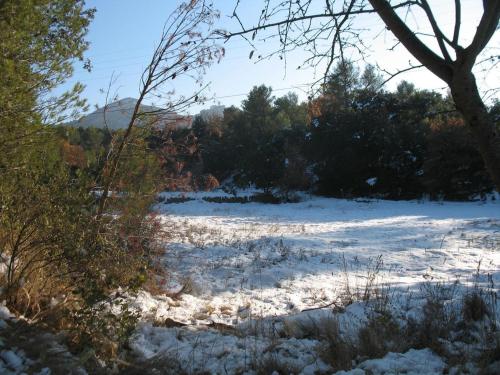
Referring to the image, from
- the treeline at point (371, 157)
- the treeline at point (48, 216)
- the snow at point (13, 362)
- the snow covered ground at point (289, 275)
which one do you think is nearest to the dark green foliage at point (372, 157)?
the treeline at point (371, 157)

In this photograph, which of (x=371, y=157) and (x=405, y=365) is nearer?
(x=405, y=365)

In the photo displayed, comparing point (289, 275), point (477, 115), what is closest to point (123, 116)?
point (289, 275)

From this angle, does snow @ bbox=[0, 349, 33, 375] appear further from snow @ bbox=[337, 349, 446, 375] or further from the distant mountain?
the distant mountain

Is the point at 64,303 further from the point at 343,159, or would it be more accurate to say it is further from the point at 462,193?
the point at 343,159

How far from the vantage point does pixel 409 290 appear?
5586 mm

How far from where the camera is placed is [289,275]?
277 inches

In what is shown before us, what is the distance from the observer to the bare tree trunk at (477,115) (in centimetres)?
270

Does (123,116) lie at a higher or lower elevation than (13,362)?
higher

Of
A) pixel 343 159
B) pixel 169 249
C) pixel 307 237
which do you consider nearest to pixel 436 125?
pixel 343 159

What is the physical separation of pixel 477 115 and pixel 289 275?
187 inches

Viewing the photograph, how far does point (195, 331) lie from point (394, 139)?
64.3 feet

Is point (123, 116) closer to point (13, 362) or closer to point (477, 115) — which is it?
point (13, 362)

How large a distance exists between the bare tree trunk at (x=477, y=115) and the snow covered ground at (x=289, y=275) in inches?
57.1

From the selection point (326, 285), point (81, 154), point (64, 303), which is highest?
point (81, 154)
